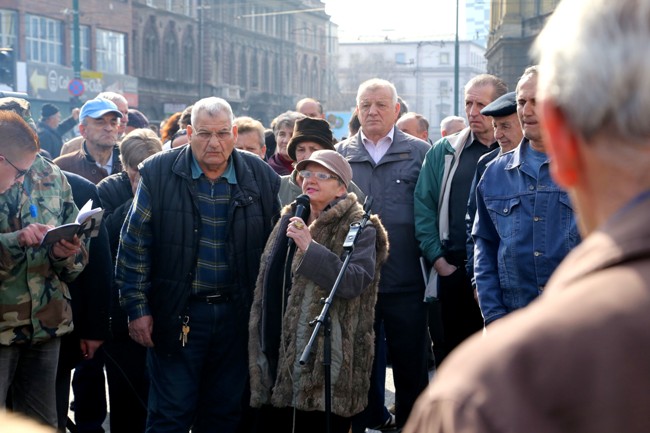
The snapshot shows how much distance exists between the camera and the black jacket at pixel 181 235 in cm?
550

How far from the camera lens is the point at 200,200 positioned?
18.3 feet

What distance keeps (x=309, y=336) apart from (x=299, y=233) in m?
0.56

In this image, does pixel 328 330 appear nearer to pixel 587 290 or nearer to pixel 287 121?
pixel 287 121

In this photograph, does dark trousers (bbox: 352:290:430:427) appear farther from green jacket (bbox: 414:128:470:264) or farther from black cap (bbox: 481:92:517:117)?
black cap (bbox: 481:92:517:117)

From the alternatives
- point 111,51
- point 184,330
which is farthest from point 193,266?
point 111,51

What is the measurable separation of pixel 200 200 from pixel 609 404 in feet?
14.7

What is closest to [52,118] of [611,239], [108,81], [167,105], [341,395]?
[341,395]

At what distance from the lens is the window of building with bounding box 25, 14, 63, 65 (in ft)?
141

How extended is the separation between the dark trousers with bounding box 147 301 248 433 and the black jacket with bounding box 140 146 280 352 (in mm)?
88

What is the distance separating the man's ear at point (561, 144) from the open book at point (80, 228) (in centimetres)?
376

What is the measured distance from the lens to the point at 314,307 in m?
5.30

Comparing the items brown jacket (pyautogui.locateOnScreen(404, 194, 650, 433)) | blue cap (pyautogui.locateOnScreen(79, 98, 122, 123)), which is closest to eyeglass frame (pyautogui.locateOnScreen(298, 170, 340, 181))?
blue cap (pyautogui.locateOnScreen(79, 98, 122, 123))

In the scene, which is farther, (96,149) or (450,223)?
(96,149)

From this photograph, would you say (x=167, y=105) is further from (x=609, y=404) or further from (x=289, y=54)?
(x=609, y=404)
